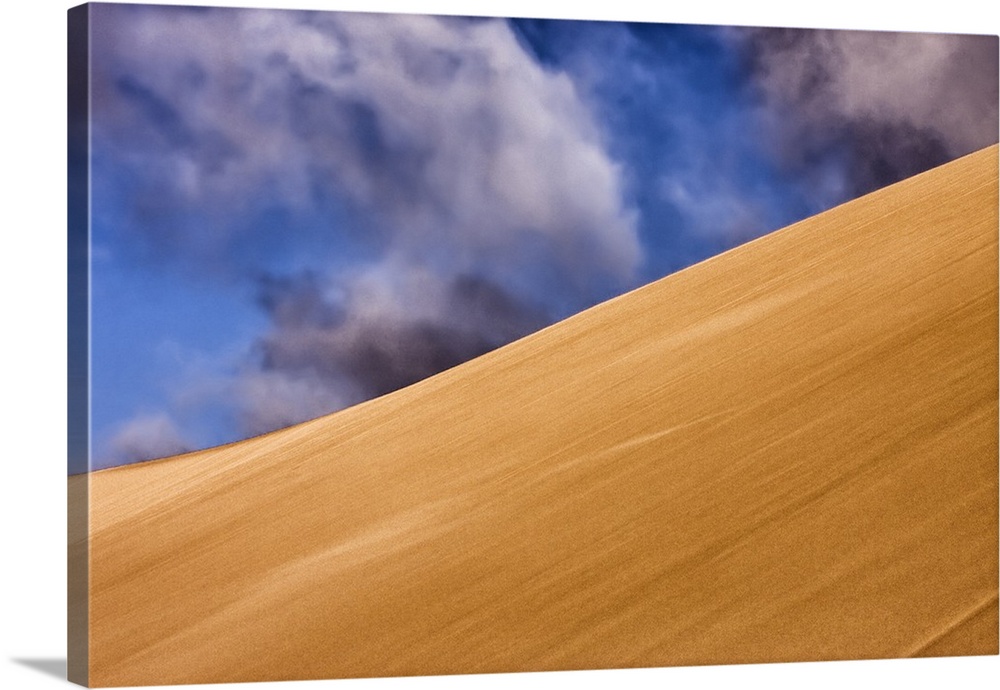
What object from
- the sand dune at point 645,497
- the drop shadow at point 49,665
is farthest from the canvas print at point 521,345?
the drop shadow at point 49,665

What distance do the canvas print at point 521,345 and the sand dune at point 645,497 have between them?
13 mm

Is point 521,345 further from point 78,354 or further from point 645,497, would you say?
point 78,354

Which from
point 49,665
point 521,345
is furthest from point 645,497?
point 49,665

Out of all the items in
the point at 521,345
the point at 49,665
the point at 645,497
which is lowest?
the point at 49,665

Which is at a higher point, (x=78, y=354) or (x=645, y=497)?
(x=78, y=354)

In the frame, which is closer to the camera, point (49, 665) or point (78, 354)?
point (78, 354)

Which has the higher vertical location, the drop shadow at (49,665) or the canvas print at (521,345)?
the canvas print at (521,345)

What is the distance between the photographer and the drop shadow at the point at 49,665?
6.36 metres

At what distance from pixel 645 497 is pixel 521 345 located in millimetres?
760

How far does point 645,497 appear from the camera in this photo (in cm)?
648

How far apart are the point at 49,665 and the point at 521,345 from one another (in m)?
2.23

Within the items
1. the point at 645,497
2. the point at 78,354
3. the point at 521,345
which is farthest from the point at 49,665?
the point at 645,497

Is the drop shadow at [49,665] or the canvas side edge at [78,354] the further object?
the drop shadow at [49,665]

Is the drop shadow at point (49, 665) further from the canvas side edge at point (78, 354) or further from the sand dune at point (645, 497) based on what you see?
the sand dune at point (645, 497)
